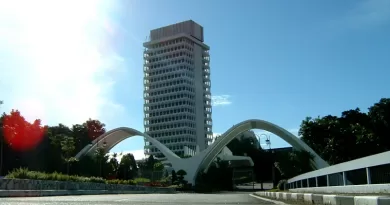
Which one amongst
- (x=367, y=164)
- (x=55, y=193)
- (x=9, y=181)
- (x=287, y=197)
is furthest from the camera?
(x=55, y=193)

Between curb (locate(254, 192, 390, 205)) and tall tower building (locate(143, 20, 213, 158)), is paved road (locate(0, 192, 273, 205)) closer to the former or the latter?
curb (locate(254, 192, 390, 205))

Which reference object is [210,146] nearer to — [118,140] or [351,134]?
[118,140]

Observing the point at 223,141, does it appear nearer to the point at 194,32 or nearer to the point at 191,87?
the point at 191,87

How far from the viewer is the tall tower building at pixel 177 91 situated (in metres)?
158

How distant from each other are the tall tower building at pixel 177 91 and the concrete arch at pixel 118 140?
168ft

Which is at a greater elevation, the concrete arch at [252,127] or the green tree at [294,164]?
the concrete arch at [252,127]

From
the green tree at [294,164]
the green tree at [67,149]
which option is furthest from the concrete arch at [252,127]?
the green tree at [67,149]

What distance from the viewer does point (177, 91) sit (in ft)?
525

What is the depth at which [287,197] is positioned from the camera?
1603 centimetres

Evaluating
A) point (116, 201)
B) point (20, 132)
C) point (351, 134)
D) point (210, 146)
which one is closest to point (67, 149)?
point (20, 132)

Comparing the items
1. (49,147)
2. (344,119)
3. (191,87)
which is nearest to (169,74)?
(191,87)

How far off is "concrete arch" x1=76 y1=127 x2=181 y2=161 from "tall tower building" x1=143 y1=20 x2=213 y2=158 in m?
51.3

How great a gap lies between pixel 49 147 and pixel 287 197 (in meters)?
63.4

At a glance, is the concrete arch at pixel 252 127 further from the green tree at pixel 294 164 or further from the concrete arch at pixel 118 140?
the concrete arch at pixel 118 140
